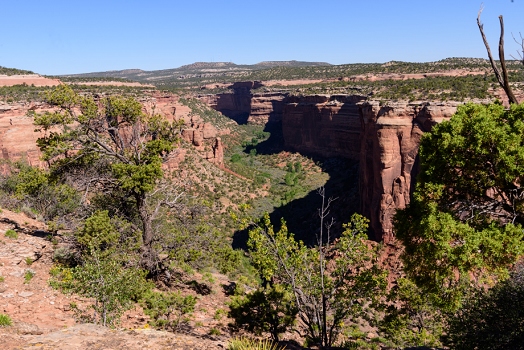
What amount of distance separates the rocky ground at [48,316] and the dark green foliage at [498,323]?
7.00 m

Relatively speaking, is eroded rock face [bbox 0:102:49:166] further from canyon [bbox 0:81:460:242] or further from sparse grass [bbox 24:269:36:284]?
sparse grass [bbox 24:269:36:284]

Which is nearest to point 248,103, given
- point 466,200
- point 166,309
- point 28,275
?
point 28,275

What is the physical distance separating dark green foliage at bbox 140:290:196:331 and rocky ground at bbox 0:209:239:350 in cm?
37

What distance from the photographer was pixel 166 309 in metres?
13.4

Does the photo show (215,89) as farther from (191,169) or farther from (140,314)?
(140,314)

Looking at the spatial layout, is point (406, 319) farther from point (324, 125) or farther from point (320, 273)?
point (324, 125)

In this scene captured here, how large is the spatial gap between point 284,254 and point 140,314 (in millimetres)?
5983

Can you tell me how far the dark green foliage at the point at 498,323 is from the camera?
31.5 ft

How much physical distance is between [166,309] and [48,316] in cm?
375

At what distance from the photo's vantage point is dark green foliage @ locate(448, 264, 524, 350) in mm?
9602

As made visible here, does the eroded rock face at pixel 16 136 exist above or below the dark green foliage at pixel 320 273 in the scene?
above

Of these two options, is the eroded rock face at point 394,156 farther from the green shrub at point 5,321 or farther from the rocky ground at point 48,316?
the green shrub at point 5,321

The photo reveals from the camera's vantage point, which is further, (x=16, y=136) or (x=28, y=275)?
(x=16, y=136)

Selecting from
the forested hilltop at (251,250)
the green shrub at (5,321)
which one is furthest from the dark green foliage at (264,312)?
the green shrub at (5,321)
